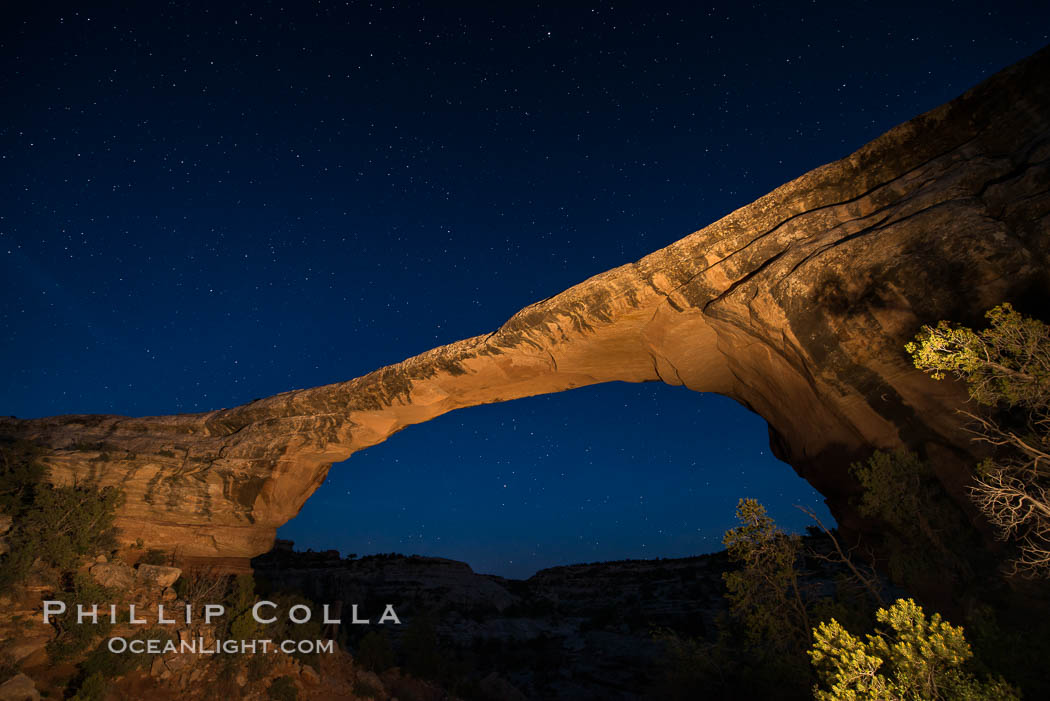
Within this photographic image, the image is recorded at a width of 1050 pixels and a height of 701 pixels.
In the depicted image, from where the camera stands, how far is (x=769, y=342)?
354 inches

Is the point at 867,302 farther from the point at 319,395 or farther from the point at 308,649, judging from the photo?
the point at 308,649

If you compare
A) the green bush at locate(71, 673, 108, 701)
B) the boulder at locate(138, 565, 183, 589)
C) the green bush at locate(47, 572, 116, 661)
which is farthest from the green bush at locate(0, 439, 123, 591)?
the green bush at locate(71, 673, 108, 701)

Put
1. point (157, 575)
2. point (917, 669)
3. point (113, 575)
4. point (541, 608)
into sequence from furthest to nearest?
point (541, 608), point (157, 575), point (113, 575), point (917, 669)

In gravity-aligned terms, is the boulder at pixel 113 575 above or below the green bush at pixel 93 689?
above

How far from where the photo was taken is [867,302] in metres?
7.27

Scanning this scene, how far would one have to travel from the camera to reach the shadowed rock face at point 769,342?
21.5 feet

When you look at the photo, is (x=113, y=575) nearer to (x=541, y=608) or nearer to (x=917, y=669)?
(x=917, y=669)

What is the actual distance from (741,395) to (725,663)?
21.1 feet

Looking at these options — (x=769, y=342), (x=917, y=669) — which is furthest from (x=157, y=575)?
(x=769, y=342)

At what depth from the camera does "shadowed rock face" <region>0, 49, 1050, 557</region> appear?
6.55 metres

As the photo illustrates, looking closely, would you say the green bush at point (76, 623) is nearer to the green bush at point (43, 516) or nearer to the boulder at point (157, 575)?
the green bush at point (43, 516)

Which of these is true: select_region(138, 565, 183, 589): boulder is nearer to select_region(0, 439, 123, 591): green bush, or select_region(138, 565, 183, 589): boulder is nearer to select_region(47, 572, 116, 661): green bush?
select_region(47, 572, 116, 661): green bush

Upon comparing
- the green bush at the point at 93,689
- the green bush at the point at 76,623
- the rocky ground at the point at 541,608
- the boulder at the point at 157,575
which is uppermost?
the boulder at the point at 157,575

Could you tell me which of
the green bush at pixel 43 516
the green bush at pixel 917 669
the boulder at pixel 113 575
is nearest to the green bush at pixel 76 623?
the boulder at pixel 113 575
